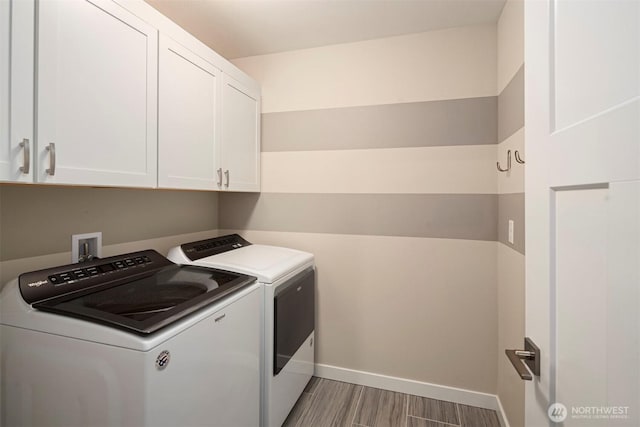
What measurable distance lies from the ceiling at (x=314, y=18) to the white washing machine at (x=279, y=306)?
1.45 meters

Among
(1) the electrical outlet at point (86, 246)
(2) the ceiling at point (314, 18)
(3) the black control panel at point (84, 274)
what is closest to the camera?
(3) the black control panel at point (84, 274)

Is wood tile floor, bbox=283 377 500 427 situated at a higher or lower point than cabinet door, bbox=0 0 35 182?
lower

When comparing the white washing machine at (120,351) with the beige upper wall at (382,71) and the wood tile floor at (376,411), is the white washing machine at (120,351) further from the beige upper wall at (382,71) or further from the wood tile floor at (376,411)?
the beige upper wall at (382,71)

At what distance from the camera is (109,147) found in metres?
1.15

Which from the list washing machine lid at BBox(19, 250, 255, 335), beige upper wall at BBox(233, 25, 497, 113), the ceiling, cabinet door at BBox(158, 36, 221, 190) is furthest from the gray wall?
washing machine lid at BBox(19, 250, 255, 335)

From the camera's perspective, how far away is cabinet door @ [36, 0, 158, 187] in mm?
942

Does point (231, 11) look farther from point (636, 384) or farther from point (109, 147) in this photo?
point (636, 384)

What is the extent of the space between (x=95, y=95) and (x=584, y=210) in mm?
1534

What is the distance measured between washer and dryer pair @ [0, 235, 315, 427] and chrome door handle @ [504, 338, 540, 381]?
39.2 inches

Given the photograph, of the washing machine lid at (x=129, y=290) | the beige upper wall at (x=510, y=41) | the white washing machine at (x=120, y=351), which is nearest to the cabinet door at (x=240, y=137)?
the washing machine lid at (x=129, y=290)

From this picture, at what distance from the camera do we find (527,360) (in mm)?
717

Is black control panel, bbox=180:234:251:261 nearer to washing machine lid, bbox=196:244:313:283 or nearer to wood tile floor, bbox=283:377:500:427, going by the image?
washing machine lid, bbox=196:244:313:283

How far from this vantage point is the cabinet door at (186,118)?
139cm

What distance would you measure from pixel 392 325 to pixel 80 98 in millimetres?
2118
